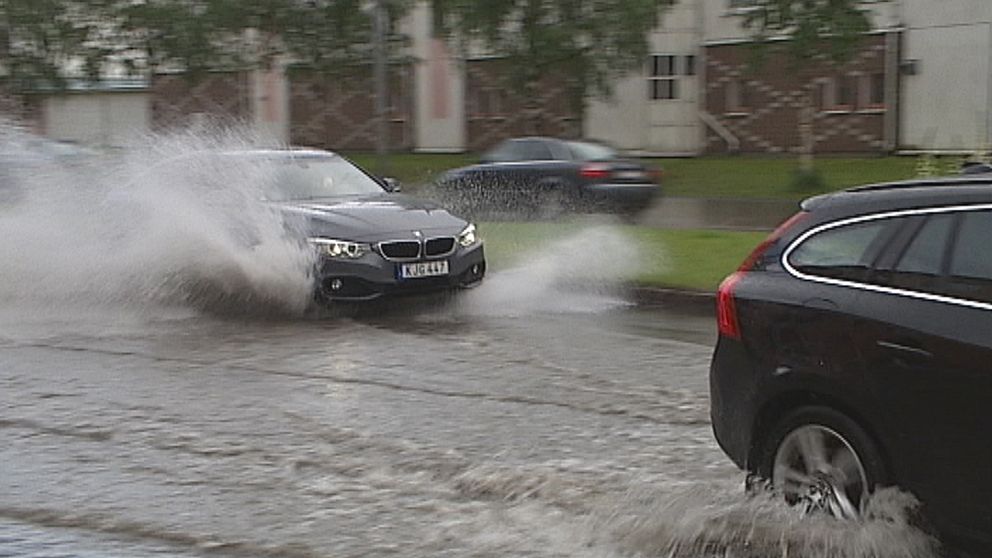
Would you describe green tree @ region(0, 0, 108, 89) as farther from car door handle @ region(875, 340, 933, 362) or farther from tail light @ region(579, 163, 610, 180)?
car door handle @ region(875, 340, 933, 362)

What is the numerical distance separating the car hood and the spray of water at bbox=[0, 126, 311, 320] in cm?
26

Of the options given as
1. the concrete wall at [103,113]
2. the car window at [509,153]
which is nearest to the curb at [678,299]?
the car window at [509,153]

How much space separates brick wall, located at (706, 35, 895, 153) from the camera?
38.5 m

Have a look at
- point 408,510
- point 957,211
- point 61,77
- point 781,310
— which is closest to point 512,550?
point 408,510

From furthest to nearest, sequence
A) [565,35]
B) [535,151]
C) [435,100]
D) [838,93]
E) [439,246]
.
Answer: [435,100] < [838,93] < [565,35] < [535,151] < [439,246]

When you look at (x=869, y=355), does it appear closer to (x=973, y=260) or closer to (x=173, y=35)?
(x=973, y=260)

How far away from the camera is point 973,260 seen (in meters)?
5.26

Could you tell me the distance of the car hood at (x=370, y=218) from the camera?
42.3ft

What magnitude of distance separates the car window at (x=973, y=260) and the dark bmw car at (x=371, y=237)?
26.0 feet

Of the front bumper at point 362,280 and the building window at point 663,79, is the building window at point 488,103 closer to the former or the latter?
the building window at point 663,79

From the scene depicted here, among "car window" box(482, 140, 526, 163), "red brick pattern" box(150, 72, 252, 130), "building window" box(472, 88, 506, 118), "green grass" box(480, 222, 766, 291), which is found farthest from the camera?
"red brick pattern" box(150, 72, 252, 130)

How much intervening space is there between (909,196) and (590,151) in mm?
19257

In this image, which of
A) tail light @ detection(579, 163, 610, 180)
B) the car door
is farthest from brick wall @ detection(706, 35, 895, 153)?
the car door

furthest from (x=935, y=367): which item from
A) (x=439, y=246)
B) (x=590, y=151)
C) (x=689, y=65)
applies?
(x=689, y=65)
